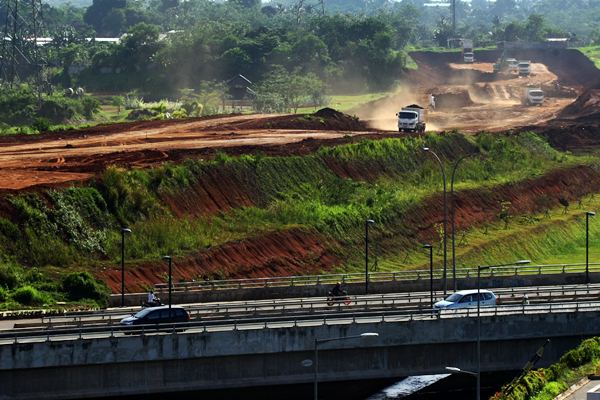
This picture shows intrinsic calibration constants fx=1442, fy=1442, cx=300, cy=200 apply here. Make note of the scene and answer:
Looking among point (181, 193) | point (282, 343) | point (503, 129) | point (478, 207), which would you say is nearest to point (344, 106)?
point (503, 129)

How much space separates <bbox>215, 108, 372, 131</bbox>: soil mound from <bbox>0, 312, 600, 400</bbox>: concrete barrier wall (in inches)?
2827

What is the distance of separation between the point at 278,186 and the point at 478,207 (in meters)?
16.7

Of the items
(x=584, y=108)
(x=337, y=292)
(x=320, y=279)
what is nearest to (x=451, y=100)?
(x=584, y=108)

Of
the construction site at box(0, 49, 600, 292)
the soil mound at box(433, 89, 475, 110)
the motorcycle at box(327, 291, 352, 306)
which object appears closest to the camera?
the motorcycle at box(327, 291, 352, 306)

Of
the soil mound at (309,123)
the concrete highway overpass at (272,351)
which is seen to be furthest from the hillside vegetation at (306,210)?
the concrete highway overpass at (272,351)

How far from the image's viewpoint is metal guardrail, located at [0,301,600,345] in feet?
185

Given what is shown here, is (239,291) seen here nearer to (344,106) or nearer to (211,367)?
(211,367)

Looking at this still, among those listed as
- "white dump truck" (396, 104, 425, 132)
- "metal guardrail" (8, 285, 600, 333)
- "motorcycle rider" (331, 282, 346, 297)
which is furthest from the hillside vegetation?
"motorcycle rider" (331, 282, 346, 297)

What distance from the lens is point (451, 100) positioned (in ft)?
633

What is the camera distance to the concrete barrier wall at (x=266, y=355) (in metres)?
55.2

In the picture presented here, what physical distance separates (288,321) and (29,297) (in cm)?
1610

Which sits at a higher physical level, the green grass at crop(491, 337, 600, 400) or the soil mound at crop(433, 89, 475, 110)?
the green grass at crop(491, 337, 600, 400)

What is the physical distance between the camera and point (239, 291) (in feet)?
244

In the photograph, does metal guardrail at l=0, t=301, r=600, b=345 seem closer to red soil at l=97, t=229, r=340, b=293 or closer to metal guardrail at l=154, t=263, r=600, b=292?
metal guardrail at l=154, t=263, r=600, b=292
